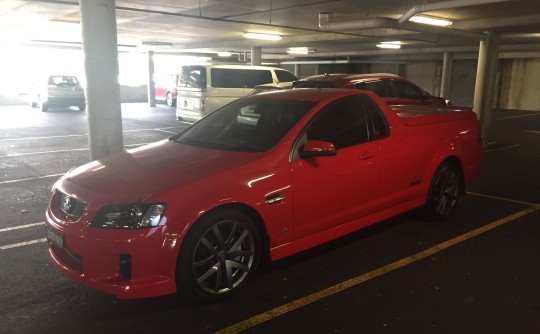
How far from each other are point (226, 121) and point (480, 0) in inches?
207

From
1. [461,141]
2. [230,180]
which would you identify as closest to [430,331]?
[230,180]

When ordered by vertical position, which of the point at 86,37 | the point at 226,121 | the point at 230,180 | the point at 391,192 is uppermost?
the point at 86,37

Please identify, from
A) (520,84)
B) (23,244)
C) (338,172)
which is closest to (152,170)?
(338,172)

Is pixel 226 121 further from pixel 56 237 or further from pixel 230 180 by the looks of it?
pixel 56 237

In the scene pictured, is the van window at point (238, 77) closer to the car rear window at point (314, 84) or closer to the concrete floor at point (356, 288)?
the car rear window at point (314, 84)

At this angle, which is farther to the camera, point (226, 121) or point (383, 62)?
point (383, 62)

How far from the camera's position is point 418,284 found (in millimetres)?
3729

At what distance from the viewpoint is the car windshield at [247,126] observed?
3918mm

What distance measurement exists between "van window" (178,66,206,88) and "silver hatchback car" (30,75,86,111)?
27.2 feet

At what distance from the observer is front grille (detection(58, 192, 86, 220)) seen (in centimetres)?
323

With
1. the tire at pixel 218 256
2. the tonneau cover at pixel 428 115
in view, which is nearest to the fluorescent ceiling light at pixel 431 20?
the tonneau cover at pixel 428 115

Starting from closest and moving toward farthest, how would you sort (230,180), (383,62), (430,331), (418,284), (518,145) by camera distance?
(430,331)
(230,180)
(418,284)
(518,145)
(383,62)

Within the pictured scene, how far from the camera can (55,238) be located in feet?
11.1

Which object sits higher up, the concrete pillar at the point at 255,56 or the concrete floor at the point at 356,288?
the concrete pillar at the point at 255,56
